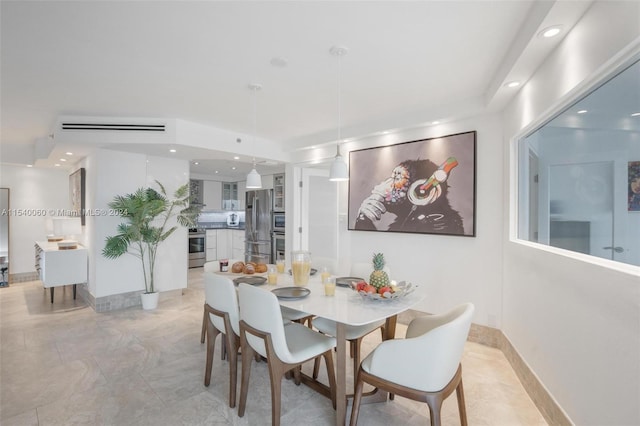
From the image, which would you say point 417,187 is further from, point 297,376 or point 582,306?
point 297,376

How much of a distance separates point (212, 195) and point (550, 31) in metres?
7.14

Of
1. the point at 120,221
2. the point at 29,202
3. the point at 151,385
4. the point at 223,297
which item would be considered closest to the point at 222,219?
the point at 29,202

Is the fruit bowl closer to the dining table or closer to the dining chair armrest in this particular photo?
the dining table

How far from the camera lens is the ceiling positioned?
177 centimetres

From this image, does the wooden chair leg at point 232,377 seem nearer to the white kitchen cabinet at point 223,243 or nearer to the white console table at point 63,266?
the white console table at point 63,266

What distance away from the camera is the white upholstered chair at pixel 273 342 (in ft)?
5.76

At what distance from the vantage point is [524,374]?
2371mm

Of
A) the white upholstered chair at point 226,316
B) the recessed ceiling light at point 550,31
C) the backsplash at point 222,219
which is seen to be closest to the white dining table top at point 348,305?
the white upholstered chair at point 226,316

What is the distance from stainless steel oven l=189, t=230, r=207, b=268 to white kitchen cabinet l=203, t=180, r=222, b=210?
760mm

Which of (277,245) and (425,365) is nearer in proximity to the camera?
(425,365)

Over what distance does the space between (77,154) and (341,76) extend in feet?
13.6

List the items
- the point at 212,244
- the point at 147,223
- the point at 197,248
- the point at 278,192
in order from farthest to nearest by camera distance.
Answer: the point at 212,244 < the point at 197,248 < the point at 278,192 < the point at 147,223

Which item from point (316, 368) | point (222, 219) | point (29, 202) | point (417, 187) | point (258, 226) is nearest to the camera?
point (316, 368)

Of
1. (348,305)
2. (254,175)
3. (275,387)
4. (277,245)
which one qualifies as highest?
(254,175)
